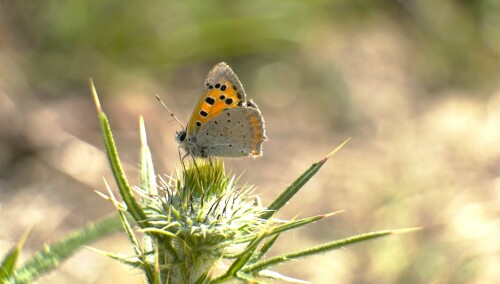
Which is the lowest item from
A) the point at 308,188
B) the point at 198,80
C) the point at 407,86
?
the point at 308,188

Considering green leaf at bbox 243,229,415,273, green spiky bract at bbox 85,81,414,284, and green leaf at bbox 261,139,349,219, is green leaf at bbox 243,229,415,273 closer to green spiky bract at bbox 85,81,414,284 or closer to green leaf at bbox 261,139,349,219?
green spiky bract at bbox 85,81,414,284

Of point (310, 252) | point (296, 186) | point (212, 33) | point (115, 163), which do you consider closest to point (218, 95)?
point (296, 186)

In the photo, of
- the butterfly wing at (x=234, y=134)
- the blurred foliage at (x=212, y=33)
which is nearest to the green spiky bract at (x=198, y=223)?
the butterfly wing at (x=234, y=134)

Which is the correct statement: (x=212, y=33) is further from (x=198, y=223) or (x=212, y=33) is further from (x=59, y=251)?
(x=198, y=223)

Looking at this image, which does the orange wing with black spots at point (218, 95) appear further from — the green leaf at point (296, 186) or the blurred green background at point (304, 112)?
the blurred green background at point (304, 112)

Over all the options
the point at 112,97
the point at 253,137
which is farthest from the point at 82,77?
the point at 253,137

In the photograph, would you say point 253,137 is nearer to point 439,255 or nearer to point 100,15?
point 439,255
